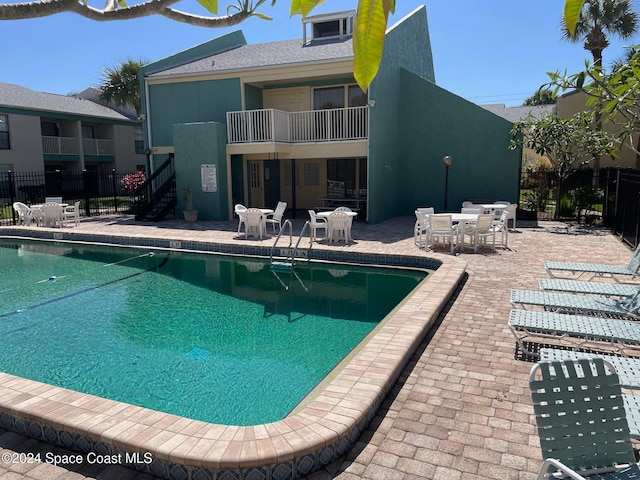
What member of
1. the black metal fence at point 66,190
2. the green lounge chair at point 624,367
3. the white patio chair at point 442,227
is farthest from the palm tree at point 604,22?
the black metal fence at point 66,190

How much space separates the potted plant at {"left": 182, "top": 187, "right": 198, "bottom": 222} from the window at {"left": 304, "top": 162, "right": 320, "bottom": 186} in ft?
18.7

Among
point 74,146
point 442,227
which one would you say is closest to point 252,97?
point 442,227

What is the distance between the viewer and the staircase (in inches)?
670

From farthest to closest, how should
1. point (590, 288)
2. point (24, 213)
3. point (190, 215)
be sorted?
1. point (190, 215)
2. point (24, 213)
3. point (590, 288)

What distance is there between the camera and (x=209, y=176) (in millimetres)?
16391

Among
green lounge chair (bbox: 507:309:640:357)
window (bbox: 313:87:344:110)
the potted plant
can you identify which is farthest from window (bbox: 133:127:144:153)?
green lounge chair (bbox: 507:309:640:357)

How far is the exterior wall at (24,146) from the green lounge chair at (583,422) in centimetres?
2840

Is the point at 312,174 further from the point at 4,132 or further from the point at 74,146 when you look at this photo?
the point at 4,132

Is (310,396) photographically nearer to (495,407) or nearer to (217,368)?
(217,368)

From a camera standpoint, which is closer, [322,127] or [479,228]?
[479,228]

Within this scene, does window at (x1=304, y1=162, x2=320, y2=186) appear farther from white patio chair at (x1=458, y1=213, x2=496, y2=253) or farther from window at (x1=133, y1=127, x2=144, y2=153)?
window at (x1=133, y1=127, x2=144, y2=153)

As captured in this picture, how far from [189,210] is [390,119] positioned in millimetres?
8005

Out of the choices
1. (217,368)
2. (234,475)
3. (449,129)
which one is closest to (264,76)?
(449,129)

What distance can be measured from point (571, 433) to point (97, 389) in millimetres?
4575
